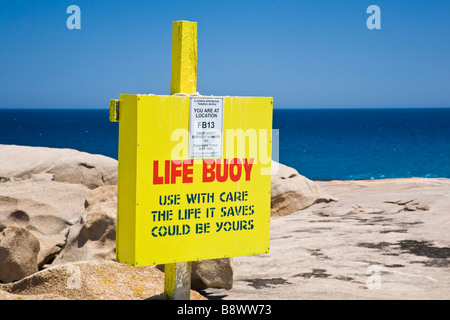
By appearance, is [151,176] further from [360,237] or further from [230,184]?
[360,237]

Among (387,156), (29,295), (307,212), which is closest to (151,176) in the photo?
(29,295)

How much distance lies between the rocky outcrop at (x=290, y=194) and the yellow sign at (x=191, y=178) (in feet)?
23.3

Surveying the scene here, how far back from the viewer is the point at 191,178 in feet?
17.6

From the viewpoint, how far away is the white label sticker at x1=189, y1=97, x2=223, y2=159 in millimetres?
5367

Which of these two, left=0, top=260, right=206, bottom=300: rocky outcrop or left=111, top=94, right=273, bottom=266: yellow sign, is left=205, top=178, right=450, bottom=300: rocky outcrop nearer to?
left=0, top=260, right=206, bottom=300: rocky outcrop

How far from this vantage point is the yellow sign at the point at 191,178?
5164mm

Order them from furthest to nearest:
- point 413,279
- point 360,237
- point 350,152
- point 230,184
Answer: point 350,152
point 360,237
point 413,279
point 230,184

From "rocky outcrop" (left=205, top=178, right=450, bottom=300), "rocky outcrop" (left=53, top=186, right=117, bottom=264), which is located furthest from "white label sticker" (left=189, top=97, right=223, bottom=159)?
"rocky outcrop" (left=53, top=186, right=117, bottom=264)

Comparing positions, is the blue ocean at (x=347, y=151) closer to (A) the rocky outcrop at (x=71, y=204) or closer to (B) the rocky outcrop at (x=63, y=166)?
(A) the rocky outcrop at (x=71, y=204)

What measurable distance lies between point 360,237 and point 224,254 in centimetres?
416

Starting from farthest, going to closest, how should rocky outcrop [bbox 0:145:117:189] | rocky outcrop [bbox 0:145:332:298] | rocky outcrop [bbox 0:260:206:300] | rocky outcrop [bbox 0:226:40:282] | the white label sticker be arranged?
rocky outcrop [bbox 0:145:117:189] → rocky outcrop [bbox 0:145:332:298] → rocky outcrop [bbox 0:226:40:282] → rocky outcrop [bbox 0:260:206:300] → the white label sticker

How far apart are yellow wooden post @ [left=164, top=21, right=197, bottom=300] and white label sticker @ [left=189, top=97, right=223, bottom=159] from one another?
12.5 inches

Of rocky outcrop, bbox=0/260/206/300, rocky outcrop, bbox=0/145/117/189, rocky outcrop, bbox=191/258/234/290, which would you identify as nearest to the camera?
rocky outcrop, bbox=0/260/206/300

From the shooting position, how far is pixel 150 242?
5238 millimetres
